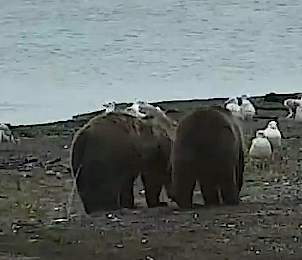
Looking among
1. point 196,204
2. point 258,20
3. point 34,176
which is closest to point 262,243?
point 196,204

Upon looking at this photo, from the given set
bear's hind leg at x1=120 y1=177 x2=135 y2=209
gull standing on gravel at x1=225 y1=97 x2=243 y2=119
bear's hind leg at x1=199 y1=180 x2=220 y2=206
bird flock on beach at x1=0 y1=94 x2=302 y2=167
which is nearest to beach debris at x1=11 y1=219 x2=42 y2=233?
bear's hind leg at x1=120 y1=177 x2=135 y2=209

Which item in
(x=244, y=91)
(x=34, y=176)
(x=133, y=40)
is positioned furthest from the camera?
(x=133, y=40)

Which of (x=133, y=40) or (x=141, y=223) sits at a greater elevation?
(x=133, y=40)

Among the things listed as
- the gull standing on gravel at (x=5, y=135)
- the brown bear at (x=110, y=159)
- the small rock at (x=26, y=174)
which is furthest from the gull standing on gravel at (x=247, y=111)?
the brown bear at (x=110, y=159)

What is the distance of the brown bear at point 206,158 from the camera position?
6.96m

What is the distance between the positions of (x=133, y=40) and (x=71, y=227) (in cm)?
2875

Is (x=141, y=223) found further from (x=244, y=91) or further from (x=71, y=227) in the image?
(x=244, y=91)

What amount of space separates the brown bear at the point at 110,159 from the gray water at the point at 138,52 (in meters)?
9.56

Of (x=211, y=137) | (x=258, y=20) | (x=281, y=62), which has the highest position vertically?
(x=258, y=20)

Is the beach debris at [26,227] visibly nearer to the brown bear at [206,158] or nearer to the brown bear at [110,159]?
the brown bear at [110,159]

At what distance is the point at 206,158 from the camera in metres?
6.96

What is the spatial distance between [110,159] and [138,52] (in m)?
24.0

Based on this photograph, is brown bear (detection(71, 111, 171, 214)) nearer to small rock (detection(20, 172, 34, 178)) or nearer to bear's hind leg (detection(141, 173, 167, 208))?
bear's hind leg (detection(141, 173, 167, 208))

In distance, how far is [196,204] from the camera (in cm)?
720
